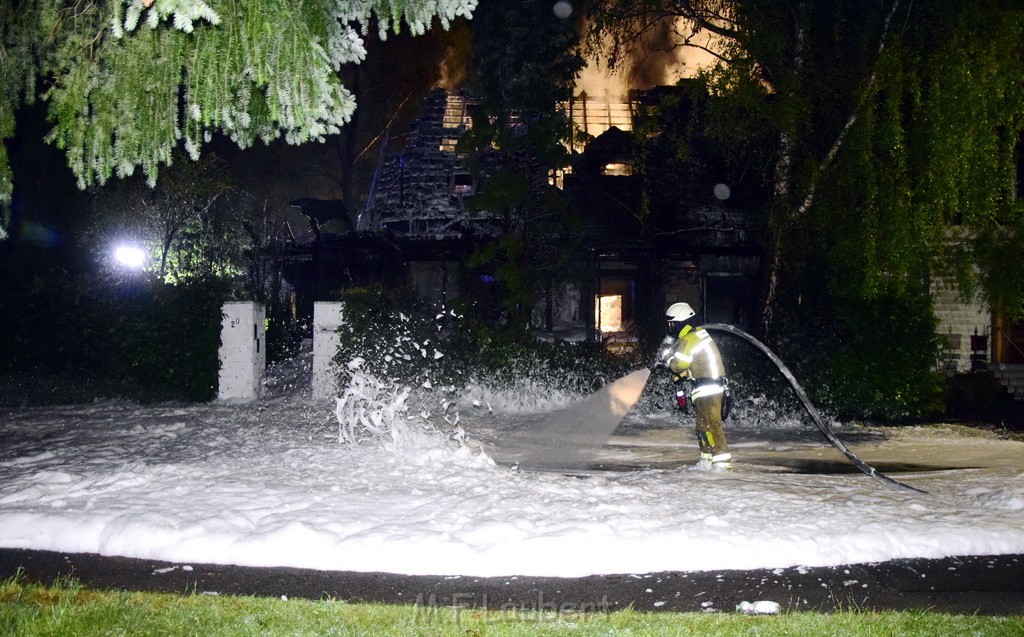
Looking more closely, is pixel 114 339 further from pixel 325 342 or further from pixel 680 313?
pixel 680 313

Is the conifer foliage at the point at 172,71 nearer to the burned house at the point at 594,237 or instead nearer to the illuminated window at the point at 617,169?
the burned house at the point at 594,237

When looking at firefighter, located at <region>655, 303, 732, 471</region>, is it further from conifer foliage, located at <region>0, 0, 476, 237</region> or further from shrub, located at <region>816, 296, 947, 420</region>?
shrub, located at <region>816, 296, 947, 420</region>

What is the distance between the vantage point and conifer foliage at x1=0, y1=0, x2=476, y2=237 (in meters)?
5.29

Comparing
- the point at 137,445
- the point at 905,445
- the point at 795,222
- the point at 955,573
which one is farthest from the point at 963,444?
the point at 137,445

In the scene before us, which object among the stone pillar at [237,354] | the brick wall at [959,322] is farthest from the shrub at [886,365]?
the stone pillar at [237,354]

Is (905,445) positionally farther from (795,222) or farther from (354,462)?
(354,462)

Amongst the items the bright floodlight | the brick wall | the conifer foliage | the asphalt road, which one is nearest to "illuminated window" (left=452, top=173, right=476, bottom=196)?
the bright floodlight

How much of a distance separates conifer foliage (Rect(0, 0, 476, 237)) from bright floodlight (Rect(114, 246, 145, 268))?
55.7 feet

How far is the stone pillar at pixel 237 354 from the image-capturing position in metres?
13.5

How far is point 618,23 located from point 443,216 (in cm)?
908

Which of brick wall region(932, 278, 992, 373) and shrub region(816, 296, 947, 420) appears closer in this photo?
shrub region(816, 296, 947, 420)

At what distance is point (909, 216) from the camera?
12.0 m

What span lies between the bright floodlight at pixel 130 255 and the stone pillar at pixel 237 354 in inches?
387

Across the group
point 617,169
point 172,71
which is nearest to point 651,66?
point 617,169
